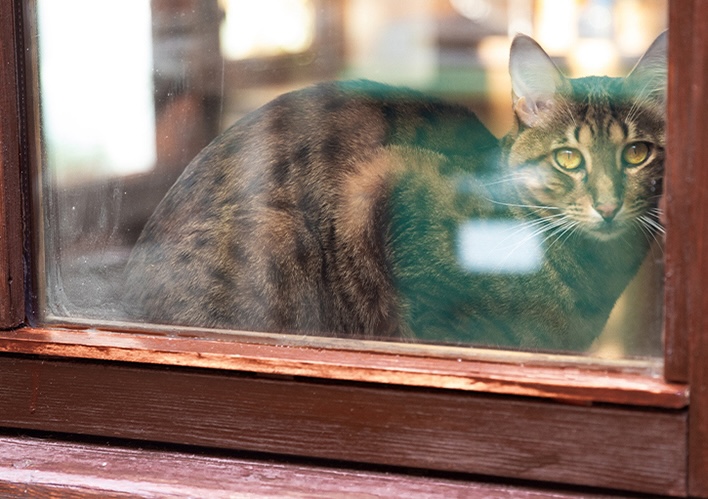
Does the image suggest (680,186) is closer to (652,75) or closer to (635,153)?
(652,75)

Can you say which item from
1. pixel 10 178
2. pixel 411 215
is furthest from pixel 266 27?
pixel 10 178

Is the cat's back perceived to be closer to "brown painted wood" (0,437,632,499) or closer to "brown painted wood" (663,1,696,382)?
"brown painted wood" (0,437,632,499)

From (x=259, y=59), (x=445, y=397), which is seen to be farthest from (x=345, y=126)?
(x=445, y=397)

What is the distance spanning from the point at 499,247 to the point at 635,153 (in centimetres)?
27

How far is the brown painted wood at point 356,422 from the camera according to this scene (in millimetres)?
977

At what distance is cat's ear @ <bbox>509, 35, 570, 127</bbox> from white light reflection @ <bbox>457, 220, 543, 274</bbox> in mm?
220

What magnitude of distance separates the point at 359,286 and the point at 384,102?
379 millimetres

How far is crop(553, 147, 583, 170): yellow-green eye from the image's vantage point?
140cm

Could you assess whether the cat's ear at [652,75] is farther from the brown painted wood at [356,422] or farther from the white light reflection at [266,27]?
the white light reflection at [266,27]

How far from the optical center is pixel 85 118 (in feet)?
4.46

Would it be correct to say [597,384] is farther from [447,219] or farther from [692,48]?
[447,219]

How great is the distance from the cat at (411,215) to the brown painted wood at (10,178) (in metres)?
0.17

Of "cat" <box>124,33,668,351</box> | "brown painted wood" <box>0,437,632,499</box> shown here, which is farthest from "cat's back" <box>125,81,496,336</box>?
"brown painted wood" <box>0,437,632,499</box>

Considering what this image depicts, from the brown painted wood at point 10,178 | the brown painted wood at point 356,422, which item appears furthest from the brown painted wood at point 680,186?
the brown painted wood at point 10,178
